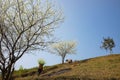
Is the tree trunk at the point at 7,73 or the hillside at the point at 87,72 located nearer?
the tree trunk at the point at 7,73

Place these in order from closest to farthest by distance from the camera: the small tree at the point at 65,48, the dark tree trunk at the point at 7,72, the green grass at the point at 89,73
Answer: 1. the dark tree trunk at the point at 7,72
2. the green grass at the point at 89,73
3. the small tree at the point at 65,48

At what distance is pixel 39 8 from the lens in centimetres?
2120

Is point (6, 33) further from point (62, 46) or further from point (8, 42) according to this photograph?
point (62, 46)

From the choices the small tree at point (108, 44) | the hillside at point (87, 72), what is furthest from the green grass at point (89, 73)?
the small tree at point (108, 44)

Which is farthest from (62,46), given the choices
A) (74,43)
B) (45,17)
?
(45,17)

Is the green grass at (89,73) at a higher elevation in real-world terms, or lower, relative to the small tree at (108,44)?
lower

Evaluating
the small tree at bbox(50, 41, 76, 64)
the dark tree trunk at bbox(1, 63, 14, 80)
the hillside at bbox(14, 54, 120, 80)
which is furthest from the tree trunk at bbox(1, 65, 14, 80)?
the small tree at bbox(50, 41, 76, 64)

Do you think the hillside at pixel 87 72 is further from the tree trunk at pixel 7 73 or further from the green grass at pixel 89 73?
the tree trunk at pixel 7 73

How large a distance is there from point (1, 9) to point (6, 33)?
2116 mm

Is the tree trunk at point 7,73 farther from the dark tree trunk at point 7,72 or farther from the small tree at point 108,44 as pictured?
the small tree at point 108,44

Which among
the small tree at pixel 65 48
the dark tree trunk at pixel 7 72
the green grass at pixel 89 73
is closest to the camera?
the dark tree trunk at pixel 7 72

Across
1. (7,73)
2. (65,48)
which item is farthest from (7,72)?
(65,48)

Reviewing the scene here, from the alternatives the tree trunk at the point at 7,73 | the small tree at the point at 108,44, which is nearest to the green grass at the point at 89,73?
the tree trunk at the point at 7,73

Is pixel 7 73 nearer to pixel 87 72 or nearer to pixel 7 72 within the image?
pixel 7 72
